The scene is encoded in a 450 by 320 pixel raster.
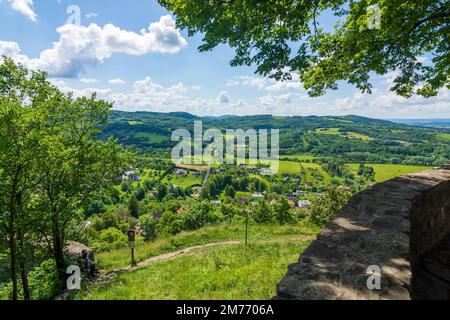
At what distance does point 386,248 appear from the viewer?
3.08 metres

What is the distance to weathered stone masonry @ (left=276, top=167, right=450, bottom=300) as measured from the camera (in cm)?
240

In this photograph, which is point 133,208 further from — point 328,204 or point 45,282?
point 45,282

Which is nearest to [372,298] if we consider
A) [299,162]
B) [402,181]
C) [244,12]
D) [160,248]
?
[402,181]

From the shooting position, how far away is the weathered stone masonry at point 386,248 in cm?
240

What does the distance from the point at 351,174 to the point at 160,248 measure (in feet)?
297

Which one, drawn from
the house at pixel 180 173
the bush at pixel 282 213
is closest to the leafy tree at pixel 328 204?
the bush at pixel 282 213

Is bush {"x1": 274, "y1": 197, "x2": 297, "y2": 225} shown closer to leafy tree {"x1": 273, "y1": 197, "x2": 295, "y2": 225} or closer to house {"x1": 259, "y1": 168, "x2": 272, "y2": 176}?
leafy tree {"x1": 273, "y1": 197, "x2": 295, "y2": 225}

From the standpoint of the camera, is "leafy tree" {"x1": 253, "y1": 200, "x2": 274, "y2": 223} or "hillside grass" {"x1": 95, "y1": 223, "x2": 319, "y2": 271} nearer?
"hillside grass" {"x1": 95, "y1": 223, "x2": 319, "y2": 271}

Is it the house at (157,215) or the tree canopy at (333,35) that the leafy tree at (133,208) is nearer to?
the house at (157,215)

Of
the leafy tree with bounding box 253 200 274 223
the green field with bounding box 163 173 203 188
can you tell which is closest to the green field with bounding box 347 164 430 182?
the green field with bounding box 163 173 203 188

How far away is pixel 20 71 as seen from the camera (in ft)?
36.8

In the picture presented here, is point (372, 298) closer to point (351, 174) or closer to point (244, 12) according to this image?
point (244, 12)

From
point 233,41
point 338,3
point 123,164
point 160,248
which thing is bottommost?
point 160,248

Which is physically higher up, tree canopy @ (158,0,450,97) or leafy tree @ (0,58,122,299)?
tree canopy @ (158,0,450,97)
